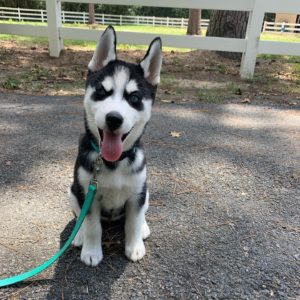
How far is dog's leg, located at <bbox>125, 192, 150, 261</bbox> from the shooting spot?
2.53 m

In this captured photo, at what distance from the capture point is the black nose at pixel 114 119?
206cm

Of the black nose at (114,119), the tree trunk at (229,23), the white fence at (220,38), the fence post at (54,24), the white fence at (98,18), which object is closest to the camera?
the black nose at (114,119)

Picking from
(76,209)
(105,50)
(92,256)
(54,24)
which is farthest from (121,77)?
(54,24)

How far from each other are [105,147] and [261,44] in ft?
20.0

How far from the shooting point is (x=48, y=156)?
4043 millimetres

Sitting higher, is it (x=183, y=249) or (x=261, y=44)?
(x=261, y=44)

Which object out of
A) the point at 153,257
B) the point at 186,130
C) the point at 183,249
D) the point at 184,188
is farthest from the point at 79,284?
the point at 186,130

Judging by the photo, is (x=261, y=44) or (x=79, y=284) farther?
(x=261, y=44)

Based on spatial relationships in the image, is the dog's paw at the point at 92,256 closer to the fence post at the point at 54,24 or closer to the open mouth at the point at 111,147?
the open mouth at the point at 111,147

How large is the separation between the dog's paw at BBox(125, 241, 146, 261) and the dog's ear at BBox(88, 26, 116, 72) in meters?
1.29

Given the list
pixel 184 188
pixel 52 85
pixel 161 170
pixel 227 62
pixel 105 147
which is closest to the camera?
pixel 105 147

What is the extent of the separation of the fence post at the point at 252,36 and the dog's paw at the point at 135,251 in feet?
19.5

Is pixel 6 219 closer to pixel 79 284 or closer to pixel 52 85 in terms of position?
pixel 79 284

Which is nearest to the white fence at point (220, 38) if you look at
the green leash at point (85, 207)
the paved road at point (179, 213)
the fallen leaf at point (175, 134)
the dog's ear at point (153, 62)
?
the paved road at point (179, 213)
